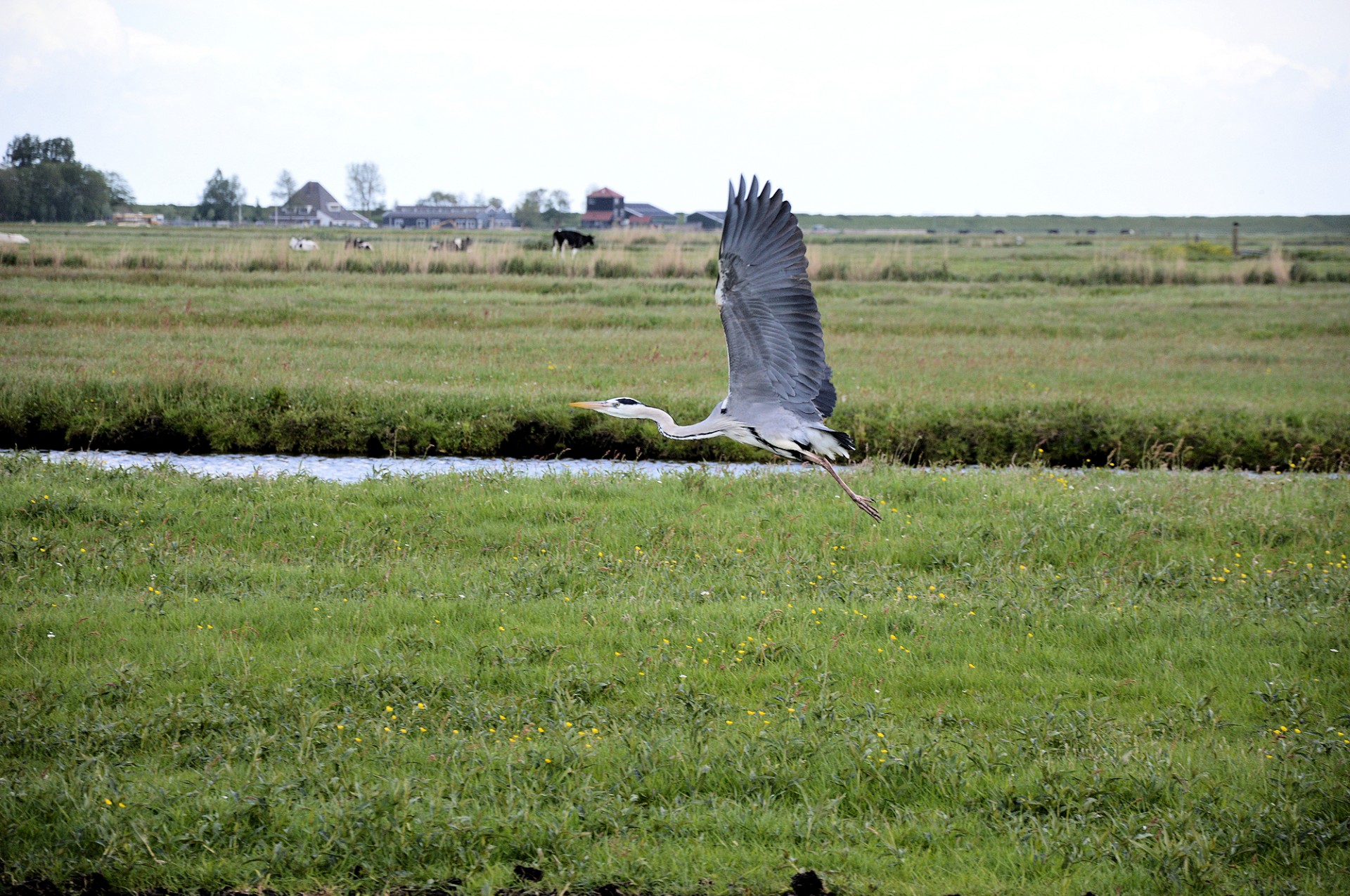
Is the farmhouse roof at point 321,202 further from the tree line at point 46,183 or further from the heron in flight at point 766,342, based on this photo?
the heron in flight at point 766,342

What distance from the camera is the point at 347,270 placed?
26.2 m

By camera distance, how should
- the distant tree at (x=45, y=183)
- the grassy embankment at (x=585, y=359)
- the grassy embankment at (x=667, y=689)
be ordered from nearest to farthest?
the grassy embankment at (x=667, y=689), the grassy embankment at (x=585, y=359), the distant tree at (x=45, y=183)

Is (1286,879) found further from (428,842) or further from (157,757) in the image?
(157,757)

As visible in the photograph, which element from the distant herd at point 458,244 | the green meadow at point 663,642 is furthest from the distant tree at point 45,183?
the green meadow at point 663,642

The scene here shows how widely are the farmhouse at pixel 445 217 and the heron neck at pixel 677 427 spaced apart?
298 ft

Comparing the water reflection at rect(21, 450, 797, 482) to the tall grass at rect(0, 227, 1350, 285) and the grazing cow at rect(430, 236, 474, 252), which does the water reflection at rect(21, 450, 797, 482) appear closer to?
the tall grass at rect(0, 227, 1350, 285)

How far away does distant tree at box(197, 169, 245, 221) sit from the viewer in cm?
8256

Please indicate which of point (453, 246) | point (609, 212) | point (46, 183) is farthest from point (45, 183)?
point (609, 212)

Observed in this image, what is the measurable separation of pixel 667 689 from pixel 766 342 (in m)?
1.89

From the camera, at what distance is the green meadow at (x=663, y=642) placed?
13.7 feet

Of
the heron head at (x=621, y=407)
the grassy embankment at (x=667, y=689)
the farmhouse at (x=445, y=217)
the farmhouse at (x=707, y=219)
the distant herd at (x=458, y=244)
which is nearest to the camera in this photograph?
the grassy embankment at (x=667, y=689)

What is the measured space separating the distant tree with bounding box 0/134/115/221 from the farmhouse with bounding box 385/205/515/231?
158 ft

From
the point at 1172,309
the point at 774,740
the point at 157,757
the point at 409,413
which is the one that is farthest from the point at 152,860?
the point at 1172,309

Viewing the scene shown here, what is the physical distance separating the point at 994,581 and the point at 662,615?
2433 millimetres
